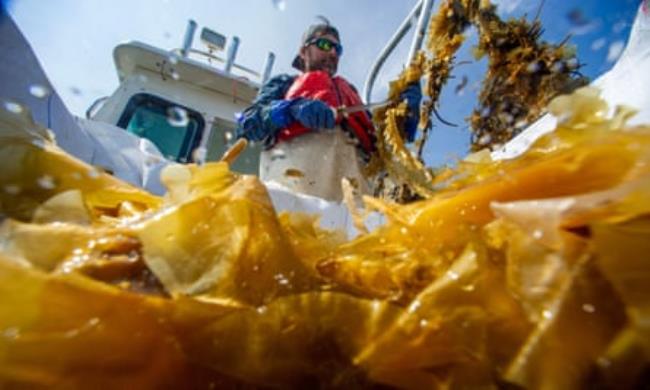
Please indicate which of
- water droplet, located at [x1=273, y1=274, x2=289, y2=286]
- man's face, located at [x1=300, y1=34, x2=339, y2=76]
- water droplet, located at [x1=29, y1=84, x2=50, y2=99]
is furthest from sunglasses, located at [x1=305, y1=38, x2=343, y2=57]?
water droplet, located at [x1=273, y1=274, x2=289, y2=286]

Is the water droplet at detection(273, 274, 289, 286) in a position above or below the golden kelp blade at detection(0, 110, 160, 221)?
below

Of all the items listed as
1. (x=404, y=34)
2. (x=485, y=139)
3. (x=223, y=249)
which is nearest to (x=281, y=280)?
(x=223, y=249)

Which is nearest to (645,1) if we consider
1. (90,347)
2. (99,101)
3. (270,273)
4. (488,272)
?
(488,272)

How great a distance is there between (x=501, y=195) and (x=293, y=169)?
2371 millimetres

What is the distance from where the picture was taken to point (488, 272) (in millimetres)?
451

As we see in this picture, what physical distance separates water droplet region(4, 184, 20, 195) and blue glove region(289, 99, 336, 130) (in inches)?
83.6

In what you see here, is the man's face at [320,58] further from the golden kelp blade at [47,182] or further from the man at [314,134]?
the golden kelp blade at [47,182]

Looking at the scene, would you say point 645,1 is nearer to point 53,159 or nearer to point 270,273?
point 270,273

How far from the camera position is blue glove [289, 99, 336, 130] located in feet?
9.06

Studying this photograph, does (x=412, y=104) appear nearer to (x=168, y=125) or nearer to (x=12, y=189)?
(x=12, y=189)

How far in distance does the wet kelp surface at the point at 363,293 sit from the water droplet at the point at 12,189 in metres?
0.24

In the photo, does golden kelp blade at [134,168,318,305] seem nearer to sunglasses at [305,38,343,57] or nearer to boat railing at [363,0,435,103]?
boat railing at [363,0,435,103]

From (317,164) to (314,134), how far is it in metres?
0.26

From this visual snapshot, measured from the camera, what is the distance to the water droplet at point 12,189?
2.48ft
